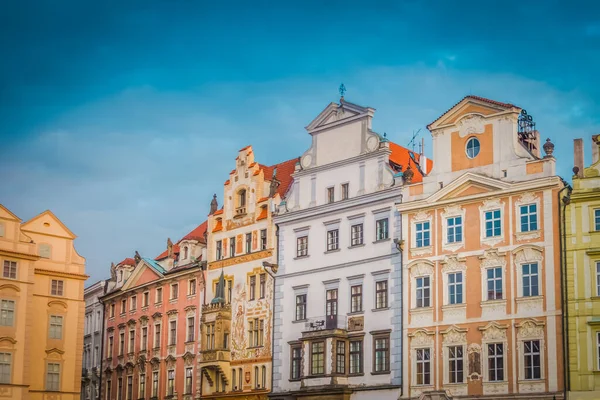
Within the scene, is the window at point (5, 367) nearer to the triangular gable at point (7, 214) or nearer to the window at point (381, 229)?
the triangular gable at point (7, 214)

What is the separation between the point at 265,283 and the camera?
63.4 meters

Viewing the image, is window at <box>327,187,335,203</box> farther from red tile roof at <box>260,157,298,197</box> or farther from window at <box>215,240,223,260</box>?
window at <box>215,240,223,260</box>

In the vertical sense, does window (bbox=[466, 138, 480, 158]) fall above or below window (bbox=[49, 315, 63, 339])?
above

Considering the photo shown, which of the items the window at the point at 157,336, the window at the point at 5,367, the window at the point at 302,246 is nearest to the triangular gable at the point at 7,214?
the window at the point at 5,367

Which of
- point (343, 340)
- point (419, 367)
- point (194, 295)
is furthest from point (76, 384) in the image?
point (419, 367)

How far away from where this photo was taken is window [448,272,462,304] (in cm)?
5312

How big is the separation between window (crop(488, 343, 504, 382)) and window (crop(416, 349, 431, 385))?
3.58m

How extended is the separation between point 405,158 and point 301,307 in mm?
10692

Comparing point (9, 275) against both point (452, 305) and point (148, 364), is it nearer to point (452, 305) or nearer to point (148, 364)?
point (148, 364)

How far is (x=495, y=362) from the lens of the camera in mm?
51000

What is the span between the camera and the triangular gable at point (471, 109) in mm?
52906

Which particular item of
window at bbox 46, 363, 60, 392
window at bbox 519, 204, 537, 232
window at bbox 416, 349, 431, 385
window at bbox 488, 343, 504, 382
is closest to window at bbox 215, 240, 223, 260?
window at bbox 46, 363, 60, 392

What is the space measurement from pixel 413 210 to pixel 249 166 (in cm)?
1485

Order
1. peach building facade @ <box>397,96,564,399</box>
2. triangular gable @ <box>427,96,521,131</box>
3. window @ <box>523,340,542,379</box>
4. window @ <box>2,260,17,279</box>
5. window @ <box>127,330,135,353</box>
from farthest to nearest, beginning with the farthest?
window @ <box>127,330,135,353</box>
window @ <box>2,260,17,279</box>
triangular gable @ <box>427,96,521,131</box>
peach building facade @ <box>397,96,564,399</box>
window @ <box>523,340,542,379</box>
